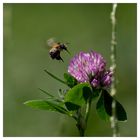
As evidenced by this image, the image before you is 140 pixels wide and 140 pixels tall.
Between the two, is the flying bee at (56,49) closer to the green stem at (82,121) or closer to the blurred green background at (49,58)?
the green stem at (82,121)

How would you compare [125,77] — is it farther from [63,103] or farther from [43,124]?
[63,103]

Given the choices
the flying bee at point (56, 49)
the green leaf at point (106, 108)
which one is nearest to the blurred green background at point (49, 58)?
the flying bee at point (56, 49)

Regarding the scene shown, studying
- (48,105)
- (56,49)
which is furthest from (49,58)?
(48,105)

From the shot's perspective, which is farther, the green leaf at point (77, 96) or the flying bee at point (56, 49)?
the flying bee at point (56, 49)

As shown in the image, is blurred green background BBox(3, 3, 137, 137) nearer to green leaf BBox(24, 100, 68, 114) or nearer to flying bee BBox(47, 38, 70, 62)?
flying bee BBox(47, 38, 70, 62)

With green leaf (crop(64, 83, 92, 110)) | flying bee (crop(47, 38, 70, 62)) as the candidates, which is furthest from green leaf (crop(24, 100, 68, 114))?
flying bee (crop(47, 38, 70, 62))

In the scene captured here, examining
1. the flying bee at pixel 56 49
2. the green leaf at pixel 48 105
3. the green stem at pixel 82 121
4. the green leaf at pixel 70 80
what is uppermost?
the flying bee at pixel 56 49
